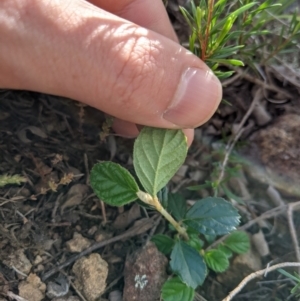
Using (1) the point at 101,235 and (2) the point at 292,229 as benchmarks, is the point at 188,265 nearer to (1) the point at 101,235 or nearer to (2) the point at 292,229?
(1) the point at 101,235

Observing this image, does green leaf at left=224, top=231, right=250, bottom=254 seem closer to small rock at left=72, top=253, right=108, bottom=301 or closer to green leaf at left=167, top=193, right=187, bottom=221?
green leaf at left=167, top=193, right=187, bottom=221

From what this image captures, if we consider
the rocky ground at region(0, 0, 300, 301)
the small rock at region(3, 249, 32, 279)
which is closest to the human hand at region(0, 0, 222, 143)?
the rocky ground at region(0, 0, 300, 301)

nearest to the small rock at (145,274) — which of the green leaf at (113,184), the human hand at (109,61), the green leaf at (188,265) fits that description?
the green leaf at (188,265)

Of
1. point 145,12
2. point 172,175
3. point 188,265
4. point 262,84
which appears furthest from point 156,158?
point 262,84

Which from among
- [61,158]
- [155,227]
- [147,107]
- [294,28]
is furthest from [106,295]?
[294,28]

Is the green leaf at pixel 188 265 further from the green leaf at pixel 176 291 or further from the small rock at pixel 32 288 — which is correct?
the small rock at pixel 32 288

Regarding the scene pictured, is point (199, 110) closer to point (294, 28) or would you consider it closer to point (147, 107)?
point (147, 107)

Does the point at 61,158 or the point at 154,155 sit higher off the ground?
the point at 154,155
